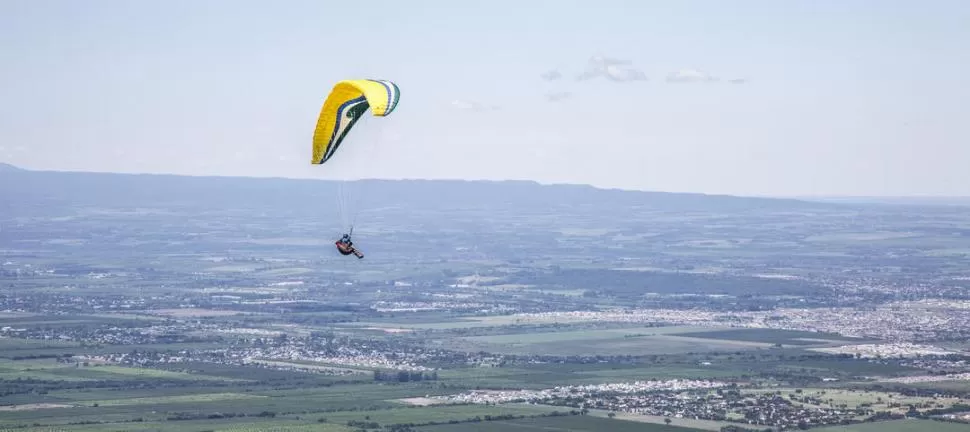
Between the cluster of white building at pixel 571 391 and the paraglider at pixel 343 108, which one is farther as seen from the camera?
the cluster of white building at pixel 571 391

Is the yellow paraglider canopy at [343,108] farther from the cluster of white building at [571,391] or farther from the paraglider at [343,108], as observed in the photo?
the cluster of white building at [571,391]

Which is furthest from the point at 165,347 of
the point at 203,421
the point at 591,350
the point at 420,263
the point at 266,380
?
the point at 420,263

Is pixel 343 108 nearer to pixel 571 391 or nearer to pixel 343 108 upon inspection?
pixel 343 108

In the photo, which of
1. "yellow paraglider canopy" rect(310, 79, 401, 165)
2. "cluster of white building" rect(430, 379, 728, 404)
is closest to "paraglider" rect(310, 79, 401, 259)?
"yellow paraglider canopy" rect(310, 79, 401, 165)

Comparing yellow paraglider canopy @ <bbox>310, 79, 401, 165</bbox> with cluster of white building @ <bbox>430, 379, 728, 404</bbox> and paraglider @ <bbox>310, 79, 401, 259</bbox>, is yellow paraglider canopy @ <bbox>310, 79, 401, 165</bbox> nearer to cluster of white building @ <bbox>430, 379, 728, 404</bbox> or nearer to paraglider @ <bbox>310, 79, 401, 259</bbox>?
paraglider @ <bbox>310, 79, 401, 259</bbox>

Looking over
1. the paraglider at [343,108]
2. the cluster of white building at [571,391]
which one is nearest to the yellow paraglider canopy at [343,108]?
the paraglider at [343,108]

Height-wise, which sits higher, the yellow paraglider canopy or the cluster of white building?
the yellow paraglider canopy

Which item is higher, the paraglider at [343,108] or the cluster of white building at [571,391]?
the paraglider at [343,108]
